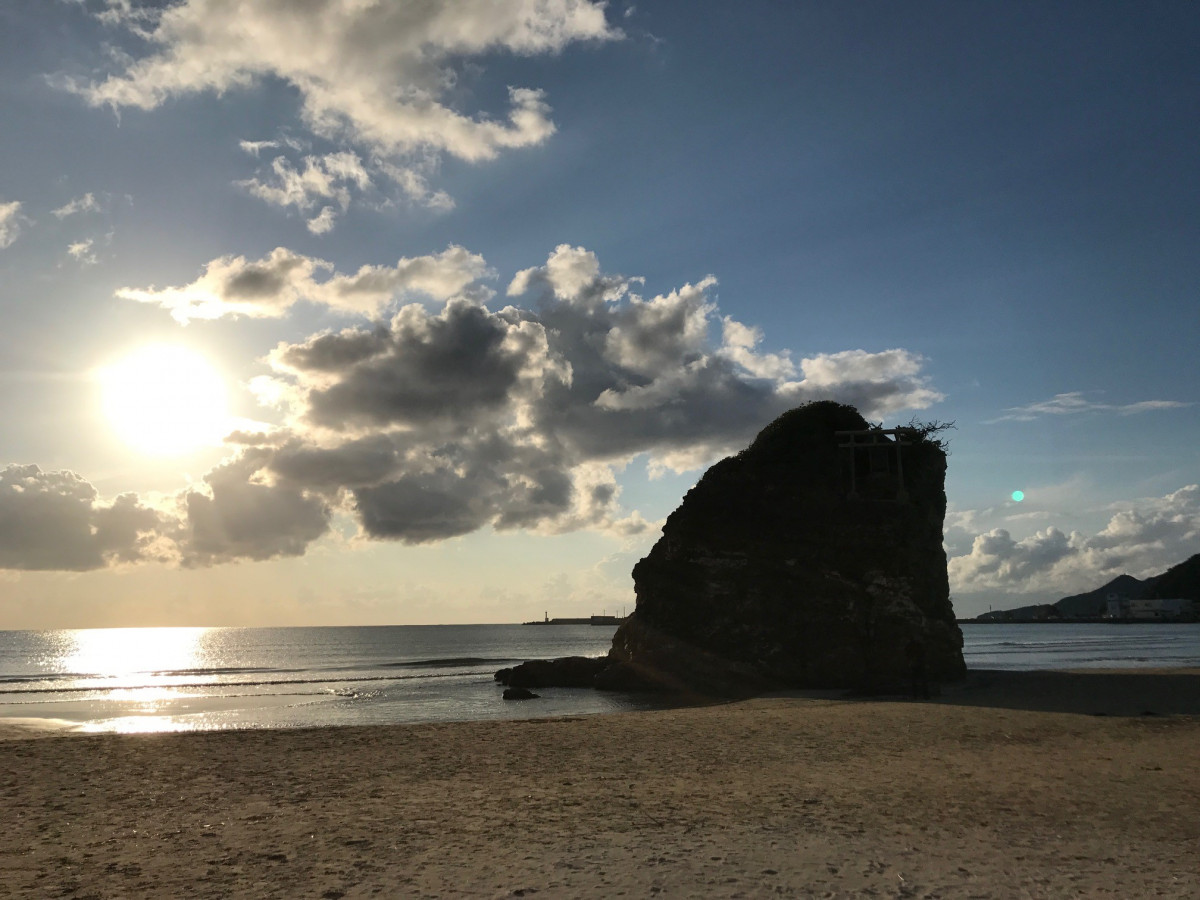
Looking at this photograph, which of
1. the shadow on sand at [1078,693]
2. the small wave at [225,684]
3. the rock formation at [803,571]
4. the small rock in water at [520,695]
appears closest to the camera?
the shadow on sand at [1078,693]

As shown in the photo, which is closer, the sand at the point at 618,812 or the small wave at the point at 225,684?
the sand at the point at 618,812

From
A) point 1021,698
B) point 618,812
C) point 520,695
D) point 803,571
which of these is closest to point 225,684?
point 520,695

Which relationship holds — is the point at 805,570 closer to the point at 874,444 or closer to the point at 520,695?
the point at 874,444

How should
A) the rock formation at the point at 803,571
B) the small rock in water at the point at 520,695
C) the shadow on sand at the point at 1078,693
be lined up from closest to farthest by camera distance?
1. the shadow on sand at the point at 1078,693
2. the small rock in water at the point at 520,695
3. the rock formation at the point at 803,571

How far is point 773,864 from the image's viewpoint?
926 cm

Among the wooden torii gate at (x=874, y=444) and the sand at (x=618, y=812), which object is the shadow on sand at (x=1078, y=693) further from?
the wooden torii gate at (x=874, y=444)

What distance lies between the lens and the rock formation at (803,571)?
40500 millimetres

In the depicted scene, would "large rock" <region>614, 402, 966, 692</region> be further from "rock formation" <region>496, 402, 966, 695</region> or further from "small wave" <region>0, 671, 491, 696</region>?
"small wave" <region>0, 671, 491, 696</region>

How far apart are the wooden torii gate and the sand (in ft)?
73.9

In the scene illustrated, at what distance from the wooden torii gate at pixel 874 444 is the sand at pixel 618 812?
73.9 ft

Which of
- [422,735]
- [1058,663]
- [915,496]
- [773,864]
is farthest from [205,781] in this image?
[1058,663]

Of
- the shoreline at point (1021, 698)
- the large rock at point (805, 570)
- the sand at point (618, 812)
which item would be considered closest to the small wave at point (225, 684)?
the shoreline at point (1021, 698)

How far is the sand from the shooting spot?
A: 887cm

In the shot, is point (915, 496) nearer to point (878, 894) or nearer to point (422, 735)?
point (422, 735)
